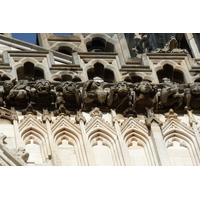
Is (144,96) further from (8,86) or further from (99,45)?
(99,45)

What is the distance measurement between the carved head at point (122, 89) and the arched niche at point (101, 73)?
4.22 ft

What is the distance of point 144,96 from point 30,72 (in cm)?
223

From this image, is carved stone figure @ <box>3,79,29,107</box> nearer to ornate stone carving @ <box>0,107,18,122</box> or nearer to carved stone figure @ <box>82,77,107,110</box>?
ornate stone carving @ <box>0,107,18,122</box>

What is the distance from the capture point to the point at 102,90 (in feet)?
68.3

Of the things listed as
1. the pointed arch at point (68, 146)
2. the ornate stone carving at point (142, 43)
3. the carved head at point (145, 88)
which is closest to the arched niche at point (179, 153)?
the carved head at point (145, 88)

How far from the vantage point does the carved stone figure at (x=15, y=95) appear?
20406mm

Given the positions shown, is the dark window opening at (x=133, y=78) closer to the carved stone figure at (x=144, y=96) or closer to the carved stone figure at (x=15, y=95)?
the carved stone figure at (x=144, y=96)

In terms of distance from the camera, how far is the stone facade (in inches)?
778

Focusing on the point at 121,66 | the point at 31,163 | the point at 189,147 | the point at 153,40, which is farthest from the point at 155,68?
the point at 153,40

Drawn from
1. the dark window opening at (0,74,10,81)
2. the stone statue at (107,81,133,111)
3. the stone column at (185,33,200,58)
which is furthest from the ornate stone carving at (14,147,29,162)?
the stone column at (185,33,200,58)

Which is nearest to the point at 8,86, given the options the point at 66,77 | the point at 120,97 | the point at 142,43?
the point at 66,77

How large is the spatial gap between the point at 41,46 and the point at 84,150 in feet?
14.7

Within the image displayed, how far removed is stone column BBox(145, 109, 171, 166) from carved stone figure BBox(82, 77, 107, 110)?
820mm

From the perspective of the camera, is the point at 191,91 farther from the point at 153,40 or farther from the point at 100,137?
the point at 153,40
